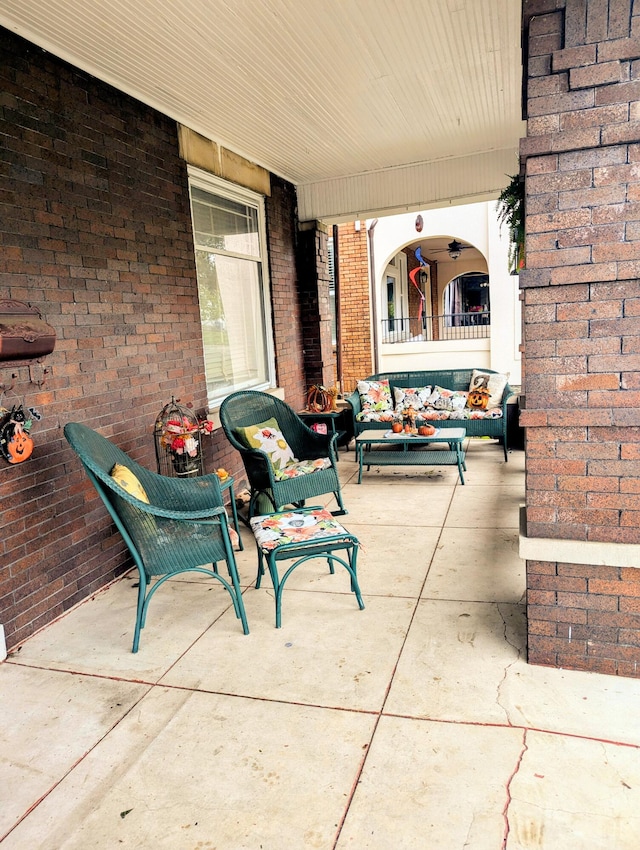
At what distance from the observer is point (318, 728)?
6.84 ft

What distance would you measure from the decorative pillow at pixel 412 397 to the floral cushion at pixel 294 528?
3466 mm

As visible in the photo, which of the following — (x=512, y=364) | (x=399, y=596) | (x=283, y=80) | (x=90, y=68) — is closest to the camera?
(x=399, y=596)

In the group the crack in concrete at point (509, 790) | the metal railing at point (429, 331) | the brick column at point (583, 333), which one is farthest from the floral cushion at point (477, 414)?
the metal railing at point (429, 331)

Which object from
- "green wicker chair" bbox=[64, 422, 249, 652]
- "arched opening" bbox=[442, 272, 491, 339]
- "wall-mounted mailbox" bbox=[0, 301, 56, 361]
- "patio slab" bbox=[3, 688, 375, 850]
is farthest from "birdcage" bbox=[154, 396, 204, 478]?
"arched opening" bbox=[442, 272, 491, 339]

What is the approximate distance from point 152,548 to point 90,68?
8.86 ft

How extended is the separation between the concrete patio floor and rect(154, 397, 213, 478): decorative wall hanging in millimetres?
928

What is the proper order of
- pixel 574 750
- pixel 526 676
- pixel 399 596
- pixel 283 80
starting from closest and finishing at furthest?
pixel 574 750 → pixel 526 676 → pixel 399 596 → pixel 283 80

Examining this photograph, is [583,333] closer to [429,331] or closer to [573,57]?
[573,57]

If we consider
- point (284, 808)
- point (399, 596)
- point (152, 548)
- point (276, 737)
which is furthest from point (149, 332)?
point (284, 808)

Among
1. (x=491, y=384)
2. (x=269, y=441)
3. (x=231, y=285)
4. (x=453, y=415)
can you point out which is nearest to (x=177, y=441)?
(x=269, y=441)

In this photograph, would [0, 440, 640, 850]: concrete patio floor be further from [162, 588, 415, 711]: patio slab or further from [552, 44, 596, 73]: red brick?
[552, 44, 596, 73]: red brick

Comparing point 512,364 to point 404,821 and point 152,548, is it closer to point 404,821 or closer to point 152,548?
point 152,548

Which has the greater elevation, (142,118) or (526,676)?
(142,118)

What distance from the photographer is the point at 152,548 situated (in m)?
2.70
